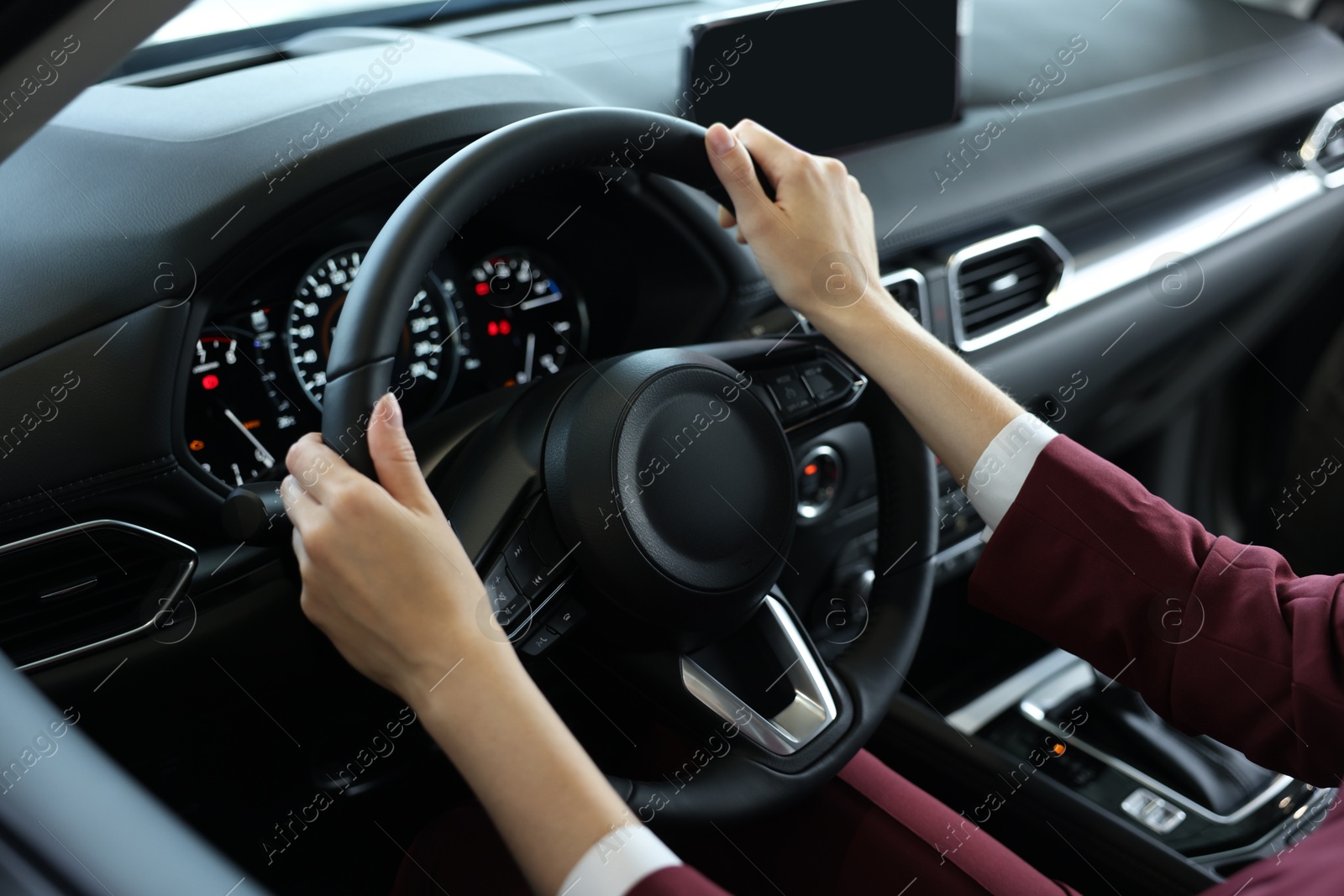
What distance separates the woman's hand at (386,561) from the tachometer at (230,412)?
0.35 m

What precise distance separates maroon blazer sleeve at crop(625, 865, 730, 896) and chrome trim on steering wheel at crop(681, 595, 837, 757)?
0.25m

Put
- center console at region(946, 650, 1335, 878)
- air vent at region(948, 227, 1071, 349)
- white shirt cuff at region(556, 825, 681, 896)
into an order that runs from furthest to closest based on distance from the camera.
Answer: air vent at region(948, 227, 1071, 349)
center console at region(946, 650, 1335, 878)
white shirt cuff at region(556, 825, 681, 896)

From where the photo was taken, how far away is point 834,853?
40.6 inches

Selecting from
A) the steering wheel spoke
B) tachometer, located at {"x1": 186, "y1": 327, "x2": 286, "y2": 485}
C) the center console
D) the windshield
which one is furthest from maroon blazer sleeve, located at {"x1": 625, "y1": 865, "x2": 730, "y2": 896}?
the windshield

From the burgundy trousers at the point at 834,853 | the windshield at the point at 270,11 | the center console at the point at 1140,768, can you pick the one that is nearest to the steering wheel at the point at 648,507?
the burgundy trousers at the point at 834,853

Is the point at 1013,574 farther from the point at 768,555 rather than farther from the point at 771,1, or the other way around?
the point at 771,1

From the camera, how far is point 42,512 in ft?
Answer: 2.83

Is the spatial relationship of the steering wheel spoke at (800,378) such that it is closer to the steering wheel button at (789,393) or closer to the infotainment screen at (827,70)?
the steering wheel button at (789,393)

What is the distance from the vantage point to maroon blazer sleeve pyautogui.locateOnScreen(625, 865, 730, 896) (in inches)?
25.4

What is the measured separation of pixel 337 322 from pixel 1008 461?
619 mm

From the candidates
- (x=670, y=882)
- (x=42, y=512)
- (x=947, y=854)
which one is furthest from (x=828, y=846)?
(x=42, y=512)

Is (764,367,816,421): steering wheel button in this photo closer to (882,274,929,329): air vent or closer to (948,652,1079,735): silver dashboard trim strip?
(882,274,929,329): air vent

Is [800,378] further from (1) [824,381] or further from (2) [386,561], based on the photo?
(2) [386,561]

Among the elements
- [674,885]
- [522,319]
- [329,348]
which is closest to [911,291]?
[522,319]
